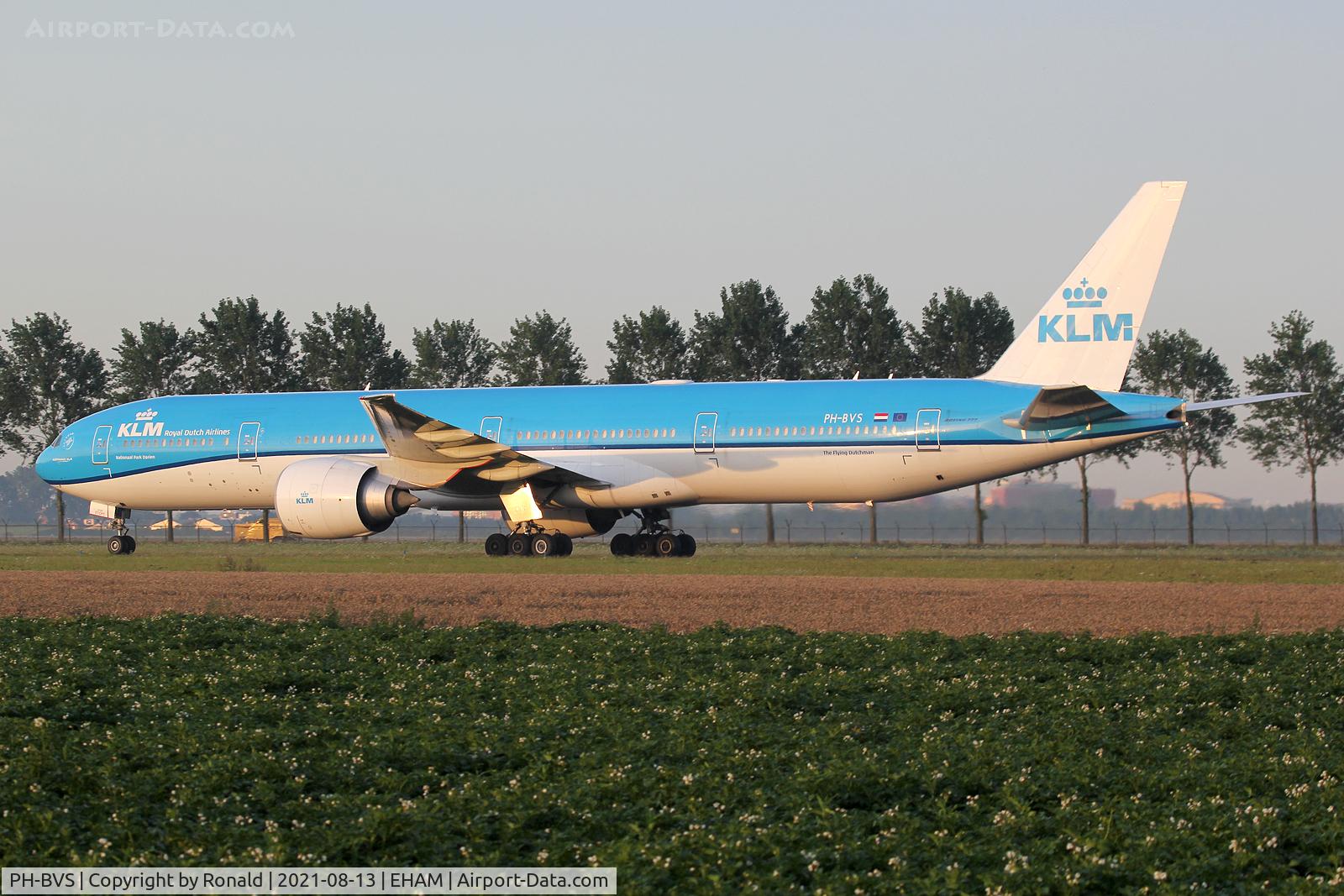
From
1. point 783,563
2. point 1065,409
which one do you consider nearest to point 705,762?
point 1065,409

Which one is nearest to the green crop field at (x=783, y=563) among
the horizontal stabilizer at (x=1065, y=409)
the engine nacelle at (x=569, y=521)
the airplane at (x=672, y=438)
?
the engine nacelle at (x=569, y=521)

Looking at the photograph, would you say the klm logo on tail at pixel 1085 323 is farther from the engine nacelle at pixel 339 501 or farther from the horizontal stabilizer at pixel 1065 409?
the engine nacelle at pixel 339 501

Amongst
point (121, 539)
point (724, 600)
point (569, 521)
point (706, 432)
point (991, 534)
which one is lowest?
point (724, 600)

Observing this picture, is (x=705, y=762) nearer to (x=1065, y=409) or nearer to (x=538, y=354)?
(x=1065, y=409)

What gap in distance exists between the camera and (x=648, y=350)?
2222 inches

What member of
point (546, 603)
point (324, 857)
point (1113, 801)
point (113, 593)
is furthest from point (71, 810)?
point (113, 593)

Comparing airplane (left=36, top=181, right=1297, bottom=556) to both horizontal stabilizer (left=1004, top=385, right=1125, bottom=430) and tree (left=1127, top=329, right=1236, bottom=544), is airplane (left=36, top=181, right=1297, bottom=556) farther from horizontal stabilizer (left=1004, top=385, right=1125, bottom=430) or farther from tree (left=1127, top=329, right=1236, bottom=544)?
tree (left=1127, top=329, right=1236, bottom=544)

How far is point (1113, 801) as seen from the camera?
7.33 m

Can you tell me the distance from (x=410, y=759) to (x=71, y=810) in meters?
1.85

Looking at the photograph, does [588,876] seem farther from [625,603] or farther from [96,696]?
[625,603]

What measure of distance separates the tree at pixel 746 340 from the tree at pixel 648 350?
2.20ft

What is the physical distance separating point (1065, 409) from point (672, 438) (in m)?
7.93

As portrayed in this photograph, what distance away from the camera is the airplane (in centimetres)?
2730

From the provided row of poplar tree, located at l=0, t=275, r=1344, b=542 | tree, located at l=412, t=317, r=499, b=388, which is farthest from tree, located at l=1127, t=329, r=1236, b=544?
tree, located at l=412, t=317, r=499, b=388
